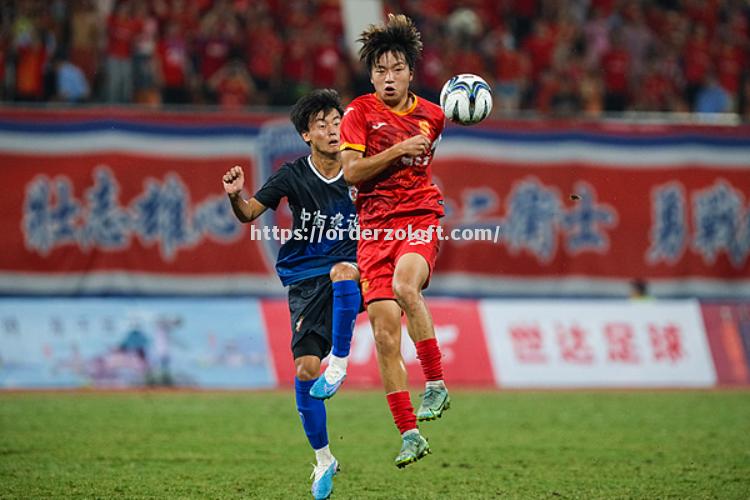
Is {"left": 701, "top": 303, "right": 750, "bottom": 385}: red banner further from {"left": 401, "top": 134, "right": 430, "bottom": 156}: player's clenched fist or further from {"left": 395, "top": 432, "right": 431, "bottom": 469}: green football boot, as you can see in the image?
{"left": 401, "top": 134, "right": 430, "bottom": 156}: player's clenched fist

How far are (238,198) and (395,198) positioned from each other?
3.57 feet

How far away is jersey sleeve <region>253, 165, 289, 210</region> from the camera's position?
26.2ft

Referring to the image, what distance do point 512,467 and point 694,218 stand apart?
30.1ft

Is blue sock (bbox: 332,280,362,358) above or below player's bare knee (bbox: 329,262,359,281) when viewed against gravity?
below

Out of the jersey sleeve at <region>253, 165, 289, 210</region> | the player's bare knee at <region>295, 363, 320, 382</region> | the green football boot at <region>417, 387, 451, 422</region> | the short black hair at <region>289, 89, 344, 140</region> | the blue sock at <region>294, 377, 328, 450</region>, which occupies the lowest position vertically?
the blue sock at <region>294, 377, 328, 450</region>

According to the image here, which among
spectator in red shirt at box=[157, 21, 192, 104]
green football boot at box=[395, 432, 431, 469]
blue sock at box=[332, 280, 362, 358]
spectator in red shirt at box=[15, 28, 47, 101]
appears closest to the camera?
green football boot at box=[395, 432, 431, 469]

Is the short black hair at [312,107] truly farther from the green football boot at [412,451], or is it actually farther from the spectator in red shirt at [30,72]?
the spectator in red shirt at [30,72]

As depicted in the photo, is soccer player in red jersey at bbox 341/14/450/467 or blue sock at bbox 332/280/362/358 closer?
soccer player in red jersey at bbox 341/14/450/467

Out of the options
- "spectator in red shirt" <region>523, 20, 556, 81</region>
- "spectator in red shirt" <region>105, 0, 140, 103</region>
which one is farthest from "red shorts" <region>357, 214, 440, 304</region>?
"spectator in red shirt" <region>523, 20, 556, 81</region>

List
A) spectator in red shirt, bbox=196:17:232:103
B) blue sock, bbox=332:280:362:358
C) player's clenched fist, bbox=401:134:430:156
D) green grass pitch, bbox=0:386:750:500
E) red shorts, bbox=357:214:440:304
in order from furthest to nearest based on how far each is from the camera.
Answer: spectator in red shirt, bbox=196:17:232:103, green grass pitch, bbox=0:386:750:500, blue sock, bbox=332:280:362:358, red shorts, bbox=357:214:440:304, player's clenched fist, bbox=401:134:430:156

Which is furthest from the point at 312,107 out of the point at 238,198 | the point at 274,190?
the point at 238,198

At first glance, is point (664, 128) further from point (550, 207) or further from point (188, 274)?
point (188, 274)

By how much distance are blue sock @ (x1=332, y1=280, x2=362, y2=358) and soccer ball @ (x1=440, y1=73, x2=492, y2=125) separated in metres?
1.40

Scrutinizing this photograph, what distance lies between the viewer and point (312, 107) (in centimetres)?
802
